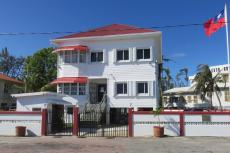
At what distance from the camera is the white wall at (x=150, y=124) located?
2089 cm

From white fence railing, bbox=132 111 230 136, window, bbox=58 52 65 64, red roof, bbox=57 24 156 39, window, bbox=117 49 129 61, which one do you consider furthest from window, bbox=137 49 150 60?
white fence railing, bbox=132 111 230 136

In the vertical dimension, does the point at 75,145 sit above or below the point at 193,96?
below

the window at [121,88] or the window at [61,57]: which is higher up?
the window at [61,57]

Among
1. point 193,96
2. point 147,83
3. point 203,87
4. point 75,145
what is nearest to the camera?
point 75,145

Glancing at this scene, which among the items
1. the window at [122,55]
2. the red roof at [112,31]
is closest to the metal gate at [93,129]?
the window at [122,55]

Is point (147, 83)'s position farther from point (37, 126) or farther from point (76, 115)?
point (37, 126)

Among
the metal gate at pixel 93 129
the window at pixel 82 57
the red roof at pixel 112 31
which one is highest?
the red roof at pixel 112 31

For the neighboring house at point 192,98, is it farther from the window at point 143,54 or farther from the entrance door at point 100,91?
the entrance door at point 100,91

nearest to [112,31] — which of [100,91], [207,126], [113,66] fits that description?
[113,66]

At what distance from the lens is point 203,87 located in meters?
45.7

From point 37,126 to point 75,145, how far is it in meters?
6.25

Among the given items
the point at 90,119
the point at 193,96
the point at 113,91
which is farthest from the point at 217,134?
the point at 193,96

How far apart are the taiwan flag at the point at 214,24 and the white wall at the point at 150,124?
7.49 metres

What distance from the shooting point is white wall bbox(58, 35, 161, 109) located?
94.8 feet
